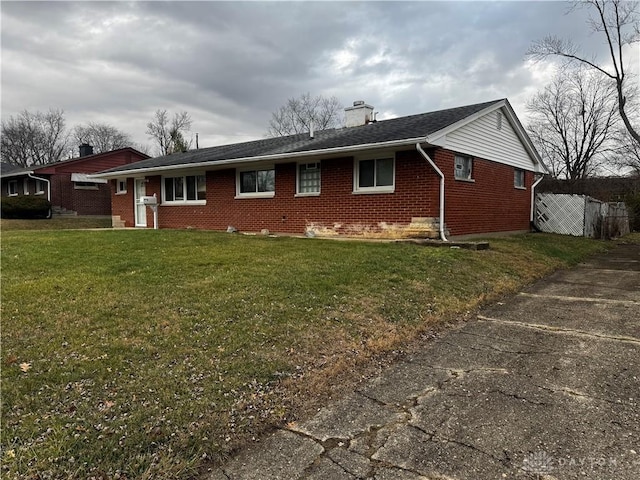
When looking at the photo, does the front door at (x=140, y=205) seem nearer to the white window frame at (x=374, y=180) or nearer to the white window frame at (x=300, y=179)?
the white window frame at (x=300, y=179)

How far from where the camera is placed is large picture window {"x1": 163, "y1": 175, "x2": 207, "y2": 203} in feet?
53.0

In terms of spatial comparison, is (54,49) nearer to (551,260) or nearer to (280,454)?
(280,454)

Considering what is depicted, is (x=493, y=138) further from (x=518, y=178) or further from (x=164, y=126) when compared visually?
(x=164, y=126)

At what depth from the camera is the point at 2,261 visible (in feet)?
24.0

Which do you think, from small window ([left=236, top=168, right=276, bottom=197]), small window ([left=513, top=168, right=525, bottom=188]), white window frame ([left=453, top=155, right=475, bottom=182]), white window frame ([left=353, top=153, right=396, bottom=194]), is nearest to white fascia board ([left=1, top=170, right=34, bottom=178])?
small window ([left=236, top=168, right=276, bottom=197])

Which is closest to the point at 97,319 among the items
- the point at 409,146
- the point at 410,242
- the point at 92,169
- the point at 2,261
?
the point at 2,261

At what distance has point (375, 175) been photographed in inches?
464

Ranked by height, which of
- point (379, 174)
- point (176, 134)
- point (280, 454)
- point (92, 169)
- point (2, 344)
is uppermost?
point (176, 134)

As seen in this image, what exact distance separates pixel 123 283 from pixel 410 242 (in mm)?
6624

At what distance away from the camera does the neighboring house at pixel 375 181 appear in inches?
436

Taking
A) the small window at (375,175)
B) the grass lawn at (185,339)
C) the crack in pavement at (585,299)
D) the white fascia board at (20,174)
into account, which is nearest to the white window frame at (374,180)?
the small window at (375,175)

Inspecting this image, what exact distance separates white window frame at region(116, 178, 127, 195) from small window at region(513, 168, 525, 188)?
16.6 metres

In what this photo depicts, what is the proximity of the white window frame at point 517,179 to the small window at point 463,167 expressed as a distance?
12.9 ft

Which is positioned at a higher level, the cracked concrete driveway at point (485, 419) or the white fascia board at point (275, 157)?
the white fascia board at point (275, 157)
